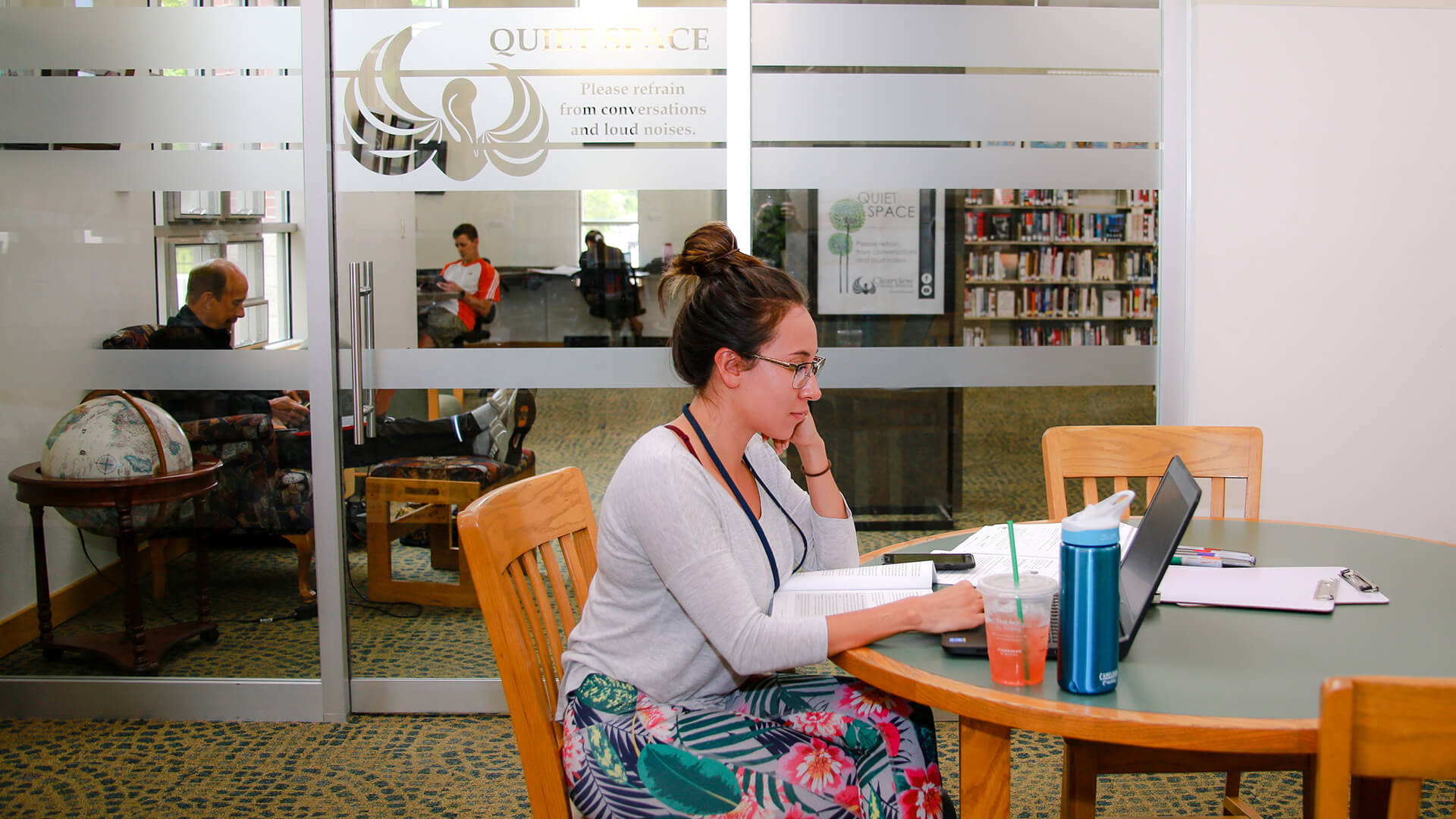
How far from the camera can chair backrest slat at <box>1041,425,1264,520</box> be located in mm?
2328

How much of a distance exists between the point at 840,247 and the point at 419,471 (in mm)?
1313

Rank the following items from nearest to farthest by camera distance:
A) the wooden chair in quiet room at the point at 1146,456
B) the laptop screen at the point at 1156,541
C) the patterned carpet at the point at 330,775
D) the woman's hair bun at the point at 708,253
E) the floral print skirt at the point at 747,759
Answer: the laptop screen at the point at 1156,541
the floral print skirt at the point at 747,759
the woman's hair bun at the point at 708,253
the wooden chair in quiet room at the point at 1146,456
the patterned carpet at the point at 330,775

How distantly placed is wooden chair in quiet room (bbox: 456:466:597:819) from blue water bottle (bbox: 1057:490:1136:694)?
695mm

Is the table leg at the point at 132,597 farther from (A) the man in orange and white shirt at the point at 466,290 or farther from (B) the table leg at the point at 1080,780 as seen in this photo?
(B) the table leg at the point at 1080,780

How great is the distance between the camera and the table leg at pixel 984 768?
1316mm

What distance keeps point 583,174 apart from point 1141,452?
5.00ft

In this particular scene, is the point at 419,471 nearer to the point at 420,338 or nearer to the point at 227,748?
the point at 420,338

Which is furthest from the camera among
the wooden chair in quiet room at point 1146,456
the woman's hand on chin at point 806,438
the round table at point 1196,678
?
the wooden chair in quiet room at point 1146,456

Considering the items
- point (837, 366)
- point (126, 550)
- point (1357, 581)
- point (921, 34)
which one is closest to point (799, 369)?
point (1357, 581)

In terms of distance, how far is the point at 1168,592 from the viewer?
161cm

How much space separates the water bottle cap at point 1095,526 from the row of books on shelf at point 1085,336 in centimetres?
183

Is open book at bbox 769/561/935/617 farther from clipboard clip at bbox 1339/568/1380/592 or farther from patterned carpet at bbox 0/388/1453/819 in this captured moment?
patterned carpet at bbox 0/388/1453/819

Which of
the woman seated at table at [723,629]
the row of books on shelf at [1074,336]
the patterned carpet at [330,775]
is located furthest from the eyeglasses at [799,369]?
the row of books on shelf at [1074,336]

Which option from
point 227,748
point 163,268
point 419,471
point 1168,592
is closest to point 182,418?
point 163,268
